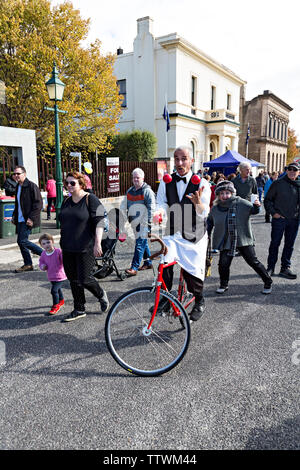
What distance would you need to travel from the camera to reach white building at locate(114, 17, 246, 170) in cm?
2473

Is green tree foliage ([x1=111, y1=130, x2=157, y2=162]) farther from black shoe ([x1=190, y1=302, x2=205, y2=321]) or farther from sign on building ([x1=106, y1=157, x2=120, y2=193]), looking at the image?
black shoe ([x1=190, y1=302, x2=205, y2=321])

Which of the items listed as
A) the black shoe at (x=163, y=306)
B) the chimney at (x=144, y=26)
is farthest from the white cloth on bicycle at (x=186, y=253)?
the chimney at (x=144, y=26)

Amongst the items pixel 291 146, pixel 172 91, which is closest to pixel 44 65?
pixel 172 91

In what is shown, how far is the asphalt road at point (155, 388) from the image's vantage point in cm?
222

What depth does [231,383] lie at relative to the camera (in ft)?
9.14

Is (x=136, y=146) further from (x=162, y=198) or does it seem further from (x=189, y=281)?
(x=189, y=281)

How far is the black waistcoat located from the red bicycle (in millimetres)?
409

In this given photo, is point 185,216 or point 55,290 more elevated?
point 185,216

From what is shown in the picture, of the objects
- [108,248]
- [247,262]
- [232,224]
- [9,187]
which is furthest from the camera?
[9,187]

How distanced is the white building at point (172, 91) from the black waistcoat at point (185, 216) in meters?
21.4

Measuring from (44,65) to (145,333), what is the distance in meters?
15.7

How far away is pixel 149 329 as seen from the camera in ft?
10.4

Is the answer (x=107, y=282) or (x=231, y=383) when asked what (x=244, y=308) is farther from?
(x=107, y=282)
